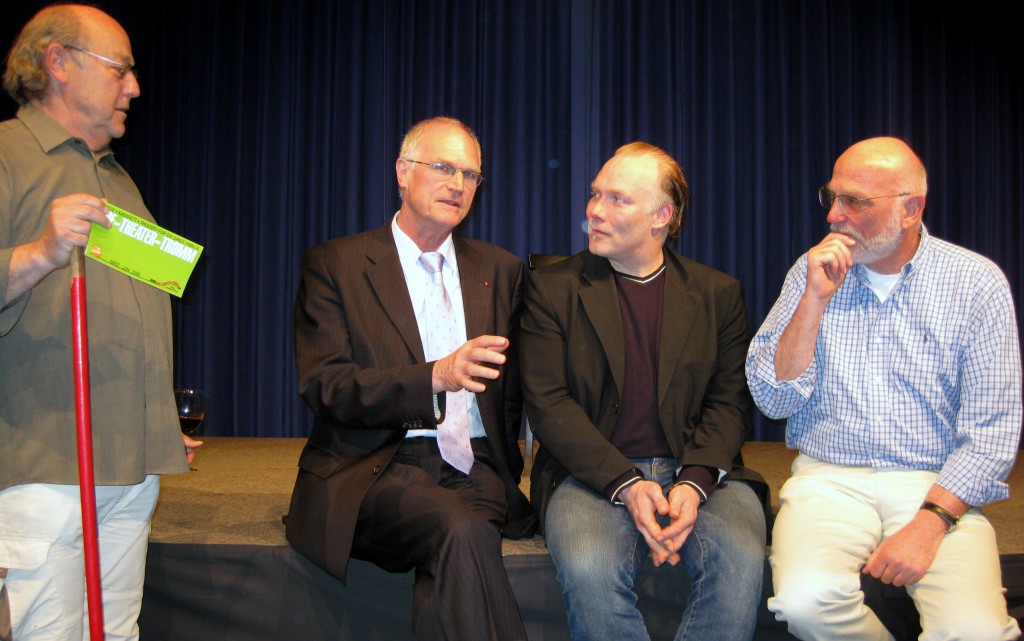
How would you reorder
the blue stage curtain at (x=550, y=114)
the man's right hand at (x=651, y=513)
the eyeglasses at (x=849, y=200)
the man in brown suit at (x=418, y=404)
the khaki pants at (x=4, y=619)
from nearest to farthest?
the khaki pants at (x=4, y=619), the man in brown suit at (x=418, y=404), the man's right hand at (x=651, y=513), the eyeglasses at (x=849, y=200), the blue stage curtain at (x=550, y=114)

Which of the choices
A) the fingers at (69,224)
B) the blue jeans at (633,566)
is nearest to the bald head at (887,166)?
the blue jeans at (633,566)

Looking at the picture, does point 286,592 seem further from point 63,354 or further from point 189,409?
point 63,354

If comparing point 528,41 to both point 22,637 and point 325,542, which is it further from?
point 22,637

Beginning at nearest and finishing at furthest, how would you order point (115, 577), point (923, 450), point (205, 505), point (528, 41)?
point (115, 577) → point (923, 450) → point (205, 505) → point (528, 41)

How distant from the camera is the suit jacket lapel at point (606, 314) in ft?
7.34

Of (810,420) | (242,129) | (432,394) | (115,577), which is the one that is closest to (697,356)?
(810,420)

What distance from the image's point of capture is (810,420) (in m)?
2.21

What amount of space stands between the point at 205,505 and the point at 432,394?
1312mm

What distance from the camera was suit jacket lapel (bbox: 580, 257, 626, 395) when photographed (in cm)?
224

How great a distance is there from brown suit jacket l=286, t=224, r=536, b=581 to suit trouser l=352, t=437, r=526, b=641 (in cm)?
7

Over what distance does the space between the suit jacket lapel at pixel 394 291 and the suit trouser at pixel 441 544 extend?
0.98 feet

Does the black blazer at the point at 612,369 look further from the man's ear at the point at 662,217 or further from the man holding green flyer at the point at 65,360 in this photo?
the man holding green flyer at the point at 65,360

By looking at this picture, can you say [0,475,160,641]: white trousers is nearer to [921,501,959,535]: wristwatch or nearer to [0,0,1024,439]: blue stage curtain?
[921,501,959,535]: wristwatch

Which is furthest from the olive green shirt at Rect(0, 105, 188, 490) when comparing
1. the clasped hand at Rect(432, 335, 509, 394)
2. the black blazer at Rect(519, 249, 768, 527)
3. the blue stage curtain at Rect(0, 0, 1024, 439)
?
the blue stage curtain at Rect(0, 0, 1024, 439)
